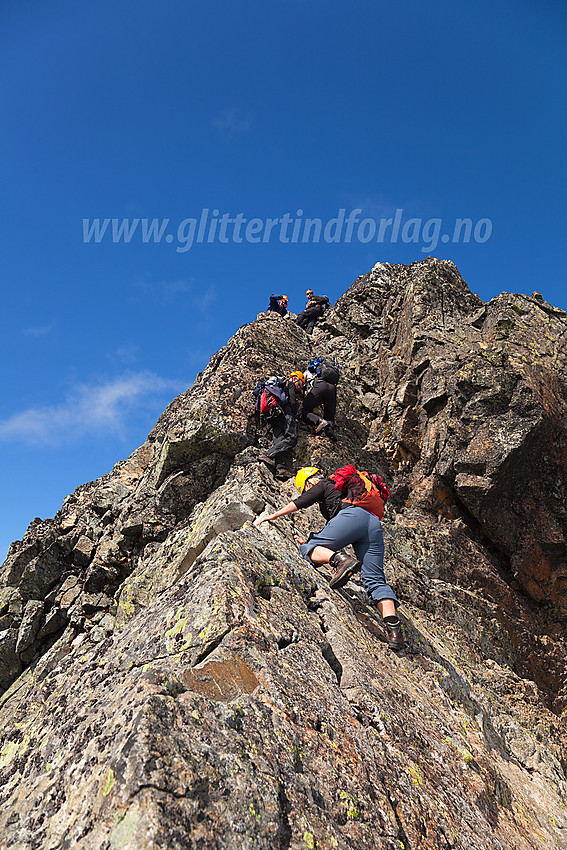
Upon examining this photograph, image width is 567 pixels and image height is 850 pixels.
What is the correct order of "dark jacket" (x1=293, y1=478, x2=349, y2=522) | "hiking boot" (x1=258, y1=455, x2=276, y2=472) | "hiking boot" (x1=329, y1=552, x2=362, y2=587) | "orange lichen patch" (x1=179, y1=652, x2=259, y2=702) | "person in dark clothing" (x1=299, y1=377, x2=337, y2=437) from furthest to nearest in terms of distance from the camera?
"person in dark clothing" (x1=299, y1=377, x2=337, y2=437) < "hiking boot" (x1=258, y1=455, x2=276, y2=472) < "dark jacket" (x1=293, y1=478, x2=349, y2=522) < "hiking boot" (x1=329, y1=552, x2=362, y2=587) < "orange lichen patch" (x1=179, y1=652, x2=259, y2=702)

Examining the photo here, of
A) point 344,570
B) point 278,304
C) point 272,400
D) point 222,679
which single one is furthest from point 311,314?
point 222,679

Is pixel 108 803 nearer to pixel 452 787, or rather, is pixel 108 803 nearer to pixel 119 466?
pixel 452 787

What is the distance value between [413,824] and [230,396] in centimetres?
1283

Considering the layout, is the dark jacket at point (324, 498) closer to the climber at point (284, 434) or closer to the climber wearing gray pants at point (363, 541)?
the climber wearing gray pants at point (363, 541)

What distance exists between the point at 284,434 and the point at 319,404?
7.75 feet

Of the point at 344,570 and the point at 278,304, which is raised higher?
the point at 278,304

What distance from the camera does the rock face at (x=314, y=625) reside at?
17.5 ft

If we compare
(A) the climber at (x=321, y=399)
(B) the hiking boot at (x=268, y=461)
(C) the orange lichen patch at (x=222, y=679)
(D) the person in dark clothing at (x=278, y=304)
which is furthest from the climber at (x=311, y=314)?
(C) the orange lichen patch at (x=222, y=679)

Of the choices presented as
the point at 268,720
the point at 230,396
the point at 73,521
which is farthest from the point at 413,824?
the point at 73,521

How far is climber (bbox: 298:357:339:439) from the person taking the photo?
58.0ft

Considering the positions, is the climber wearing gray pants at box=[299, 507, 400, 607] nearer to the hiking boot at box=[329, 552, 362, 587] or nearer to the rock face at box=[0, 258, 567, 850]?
the hiking boot at box=[329, 552, 362, 587]

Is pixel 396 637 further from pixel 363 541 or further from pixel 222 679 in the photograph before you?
pixel 222 679

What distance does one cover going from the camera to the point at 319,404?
714 inches

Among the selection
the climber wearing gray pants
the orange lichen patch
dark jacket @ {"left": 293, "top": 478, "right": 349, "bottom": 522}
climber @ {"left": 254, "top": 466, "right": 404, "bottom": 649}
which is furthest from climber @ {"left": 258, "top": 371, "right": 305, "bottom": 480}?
the orange lichen patch
